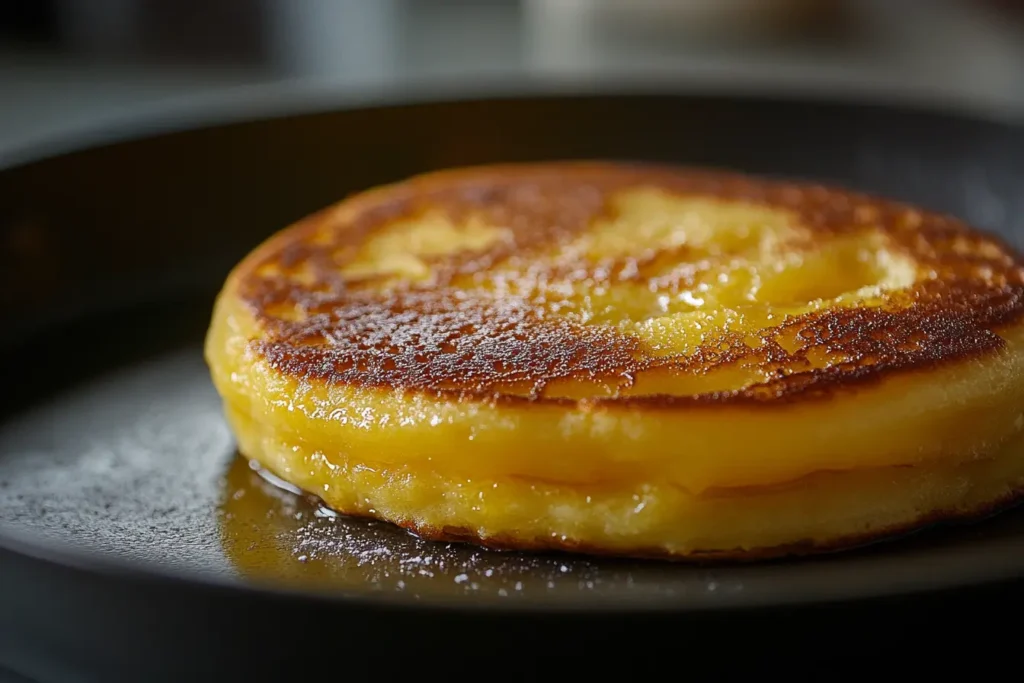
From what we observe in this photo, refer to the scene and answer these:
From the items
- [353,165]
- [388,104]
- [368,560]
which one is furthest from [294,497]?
[388,104]

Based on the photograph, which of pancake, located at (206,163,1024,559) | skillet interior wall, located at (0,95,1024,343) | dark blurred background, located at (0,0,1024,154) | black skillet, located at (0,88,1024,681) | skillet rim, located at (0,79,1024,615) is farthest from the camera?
dark blurred background, located at (0,0,1024,154)

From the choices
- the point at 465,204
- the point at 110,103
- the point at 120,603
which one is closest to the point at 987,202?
the point at 465,204

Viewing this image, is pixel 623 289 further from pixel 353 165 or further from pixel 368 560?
pixel 353 165

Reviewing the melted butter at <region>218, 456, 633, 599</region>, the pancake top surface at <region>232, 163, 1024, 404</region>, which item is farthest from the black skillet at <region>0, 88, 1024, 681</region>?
the pancake top surface at <region>232, 163, 1024, 404</region>

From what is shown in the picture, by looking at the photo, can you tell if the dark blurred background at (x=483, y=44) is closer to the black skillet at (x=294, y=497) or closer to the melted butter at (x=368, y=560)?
the black skillet at (x=294, y=497)

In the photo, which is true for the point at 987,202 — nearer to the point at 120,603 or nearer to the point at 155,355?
the point at 155,355

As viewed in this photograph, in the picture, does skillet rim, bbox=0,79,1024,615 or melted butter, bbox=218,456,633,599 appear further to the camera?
skillet rim, bbox=0,79,1024,615

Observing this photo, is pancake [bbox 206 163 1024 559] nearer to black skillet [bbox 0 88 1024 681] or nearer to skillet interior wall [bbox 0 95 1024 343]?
black skillet [bbox 0 88 1024 681]
